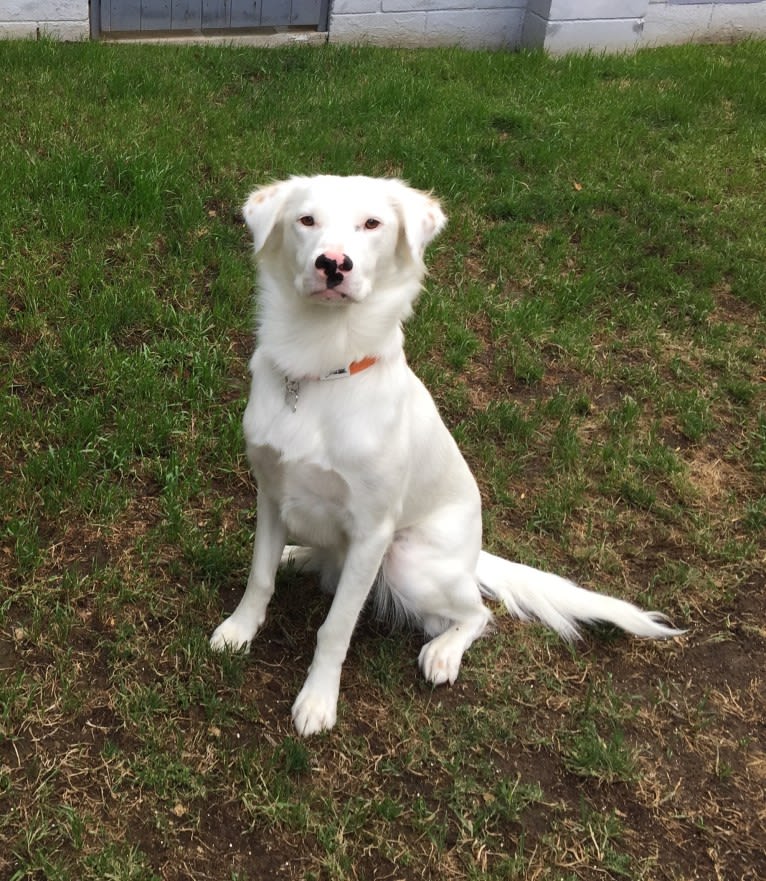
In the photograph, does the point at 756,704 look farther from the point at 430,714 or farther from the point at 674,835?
the point at 430,714

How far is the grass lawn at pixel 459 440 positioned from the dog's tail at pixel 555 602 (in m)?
0.07

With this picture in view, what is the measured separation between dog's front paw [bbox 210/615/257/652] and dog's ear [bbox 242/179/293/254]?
103cm

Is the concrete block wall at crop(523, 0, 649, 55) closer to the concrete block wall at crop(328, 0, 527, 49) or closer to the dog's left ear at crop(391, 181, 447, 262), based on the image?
the concrete block wall at crop(328, 0, 527, 49)

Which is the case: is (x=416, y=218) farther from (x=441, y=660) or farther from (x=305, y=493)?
(x=441, y=660)

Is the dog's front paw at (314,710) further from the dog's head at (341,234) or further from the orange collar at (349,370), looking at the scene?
the dog's head at (341,234)

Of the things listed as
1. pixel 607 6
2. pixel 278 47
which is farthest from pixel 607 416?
pixel 607 6

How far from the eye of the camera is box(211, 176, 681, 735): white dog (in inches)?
83.1

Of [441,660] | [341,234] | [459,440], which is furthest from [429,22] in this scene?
[441,660]

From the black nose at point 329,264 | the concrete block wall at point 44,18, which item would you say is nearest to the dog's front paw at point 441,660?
the black nose at point 329,264

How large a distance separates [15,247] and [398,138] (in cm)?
243

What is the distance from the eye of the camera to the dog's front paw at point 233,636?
8.09ft

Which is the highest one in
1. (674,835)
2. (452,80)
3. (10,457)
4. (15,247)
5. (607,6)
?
(607,6)

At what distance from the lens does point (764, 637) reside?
9.41ft

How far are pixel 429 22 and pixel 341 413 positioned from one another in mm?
5889
